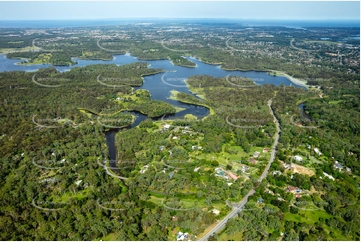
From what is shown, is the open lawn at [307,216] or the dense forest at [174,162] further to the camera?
the open lawn at [307,216]

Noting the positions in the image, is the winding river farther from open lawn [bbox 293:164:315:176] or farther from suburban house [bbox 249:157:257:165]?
open lawn [bbox 293:164:315:176]

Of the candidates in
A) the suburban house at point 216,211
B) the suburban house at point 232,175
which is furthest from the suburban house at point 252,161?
the suburban house at point 216,211

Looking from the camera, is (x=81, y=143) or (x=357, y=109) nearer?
(x=81, y=143)

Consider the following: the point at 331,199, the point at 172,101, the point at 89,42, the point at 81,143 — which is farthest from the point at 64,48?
the point at 331,199

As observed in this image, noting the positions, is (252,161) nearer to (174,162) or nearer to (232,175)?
(232,175)

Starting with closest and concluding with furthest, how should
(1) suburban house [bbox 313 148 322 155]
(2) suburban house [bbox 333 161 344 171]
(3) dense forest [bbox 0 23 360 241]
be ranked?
(3) dense forest [bbox 0 23 360 241] → (2) suburban house [bbox 333 161 344 171] → (1) suburban house [bbox 313 148 322 155]

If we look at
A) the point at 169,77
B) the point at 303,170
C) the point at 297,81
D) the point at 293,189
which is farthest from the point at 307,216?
the point at 169,77

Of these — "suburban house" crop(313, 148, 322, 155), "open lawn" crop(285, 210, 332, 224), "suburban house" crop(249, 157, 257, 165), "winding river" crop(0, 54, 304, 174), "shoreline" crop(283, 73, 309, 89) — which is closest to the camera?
"open lawn" crop(285, 210, 332, 224)

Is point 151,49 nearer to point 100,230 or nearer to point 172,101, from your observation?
point 172,101

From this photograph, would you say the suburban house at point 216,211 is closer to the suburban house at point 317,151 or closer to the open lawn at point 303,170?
the open lawn at point 303,170

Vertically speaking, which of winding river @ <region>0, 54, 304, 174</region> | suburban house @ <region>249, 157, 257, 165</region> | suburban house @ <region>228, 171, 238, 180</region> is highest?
winding river @ <region>0, 54, 304, 174</region>

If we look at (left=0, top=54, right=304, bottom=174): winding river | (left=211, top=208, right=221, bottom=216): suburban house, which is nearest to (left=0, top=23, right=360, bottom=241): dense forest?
(left=211, top=208, right=221, bottom=216): suburban house
